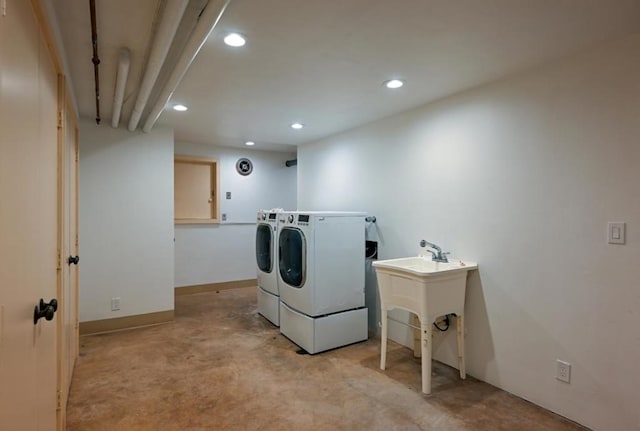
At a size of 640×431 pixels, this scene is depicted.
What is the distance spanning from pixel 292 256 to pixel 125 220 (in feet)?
6.15

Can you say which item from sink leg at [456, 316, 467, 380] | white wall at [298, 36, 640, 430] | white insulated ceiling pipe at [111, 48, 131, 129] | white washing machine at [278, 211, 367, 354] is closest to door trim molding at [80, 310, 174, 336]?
white washing machine at [278, 211, 367, 354]

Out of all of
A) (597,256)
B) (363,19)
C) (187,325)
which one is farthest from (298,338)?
(363,19)

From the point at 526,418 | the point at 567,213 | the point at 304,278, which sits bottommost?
the point at 526,418

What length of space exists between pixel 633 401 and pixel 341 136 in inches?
132

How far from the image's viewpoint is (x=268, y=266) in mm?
3957

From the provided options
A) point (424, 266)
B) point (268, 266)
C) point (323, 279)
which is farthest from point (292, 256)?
point (424, 266)

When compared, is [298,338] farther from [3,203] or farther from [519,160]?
[3,203]

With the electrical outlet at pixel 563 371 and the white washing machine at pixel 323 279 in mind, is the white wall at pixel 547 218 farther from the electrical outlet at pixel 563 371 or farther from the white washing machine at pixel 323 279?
the white washing machine at pixel 323 279

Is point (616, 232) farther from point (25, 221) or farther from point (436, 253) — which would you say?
point (25, 221)

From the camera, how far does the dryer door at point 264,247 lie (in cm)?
393

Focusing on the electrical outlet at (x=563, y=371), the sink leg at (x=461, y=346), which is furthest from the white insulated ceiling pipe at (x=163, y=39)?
the electrical outlet at (x=563, y=371)

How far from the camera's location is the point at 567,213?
2.17m

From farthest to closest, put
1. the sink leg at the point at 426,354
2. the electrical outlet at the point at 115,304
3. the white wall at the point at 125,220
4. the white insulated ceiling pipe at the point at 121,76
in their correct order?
the electrical outlet at the point at 115,304 → the white wall at the point at 125,220 → the sink leg at the point at 426,354 → the white insulated ceiling pipe at the point at 121,76

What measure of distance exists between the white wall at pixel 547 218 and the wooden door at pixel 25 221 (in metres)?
2.66
